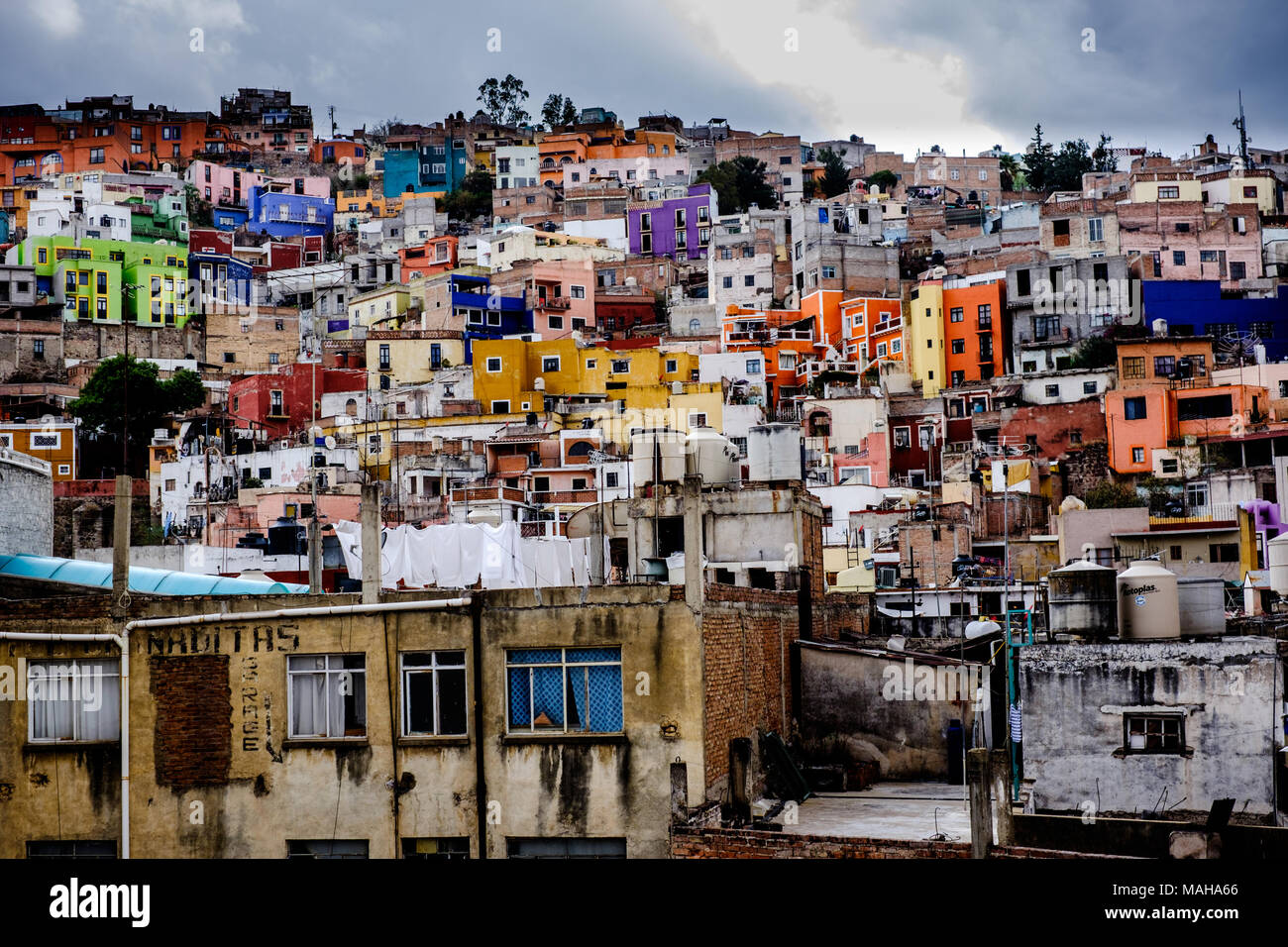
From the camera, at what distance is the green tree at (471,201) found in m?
109

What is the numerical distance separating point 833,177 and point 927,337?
45.0 meters

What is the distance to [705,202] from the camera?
3597 inches

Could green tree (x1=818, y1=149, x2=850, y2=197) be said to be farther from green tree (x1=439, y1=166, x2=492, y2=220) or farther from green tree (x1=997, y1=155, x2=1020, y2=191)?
green tree (x1=439, y1=166, x2=492, y2=220)

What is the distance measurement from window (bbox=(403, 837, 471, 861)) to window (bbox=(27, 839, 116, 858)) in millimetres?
3681

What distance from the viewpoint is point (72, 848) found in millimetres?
18109

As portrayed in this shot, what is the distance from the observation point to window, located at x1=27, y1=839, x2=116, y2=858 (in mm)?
18094

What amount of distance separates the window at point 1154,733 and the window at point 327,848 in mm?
9688

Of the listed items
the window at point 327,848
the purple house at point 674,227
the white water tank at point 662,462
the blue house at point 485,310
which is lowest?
the window at point 327,848

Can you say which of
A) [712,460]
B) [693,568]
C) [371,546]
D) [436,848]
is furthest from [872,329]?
[436,848]

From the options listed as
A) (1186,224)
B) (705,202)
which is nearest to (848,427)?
(1186,224)

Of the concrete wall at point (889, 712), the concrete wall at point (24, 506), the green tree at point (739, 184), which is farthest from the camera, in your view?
the green tree at point (739, 184)

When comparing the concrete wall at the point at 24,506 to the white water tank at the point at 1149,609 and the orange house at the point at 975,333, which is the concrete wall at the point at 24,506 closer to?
the white water tank at the point at 1149,609

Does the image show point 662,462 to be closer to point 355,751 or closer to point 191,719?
point 355,751

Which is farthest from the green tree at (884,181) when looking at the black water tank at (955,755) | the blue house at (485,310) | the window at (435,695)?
the window at (435,695)
